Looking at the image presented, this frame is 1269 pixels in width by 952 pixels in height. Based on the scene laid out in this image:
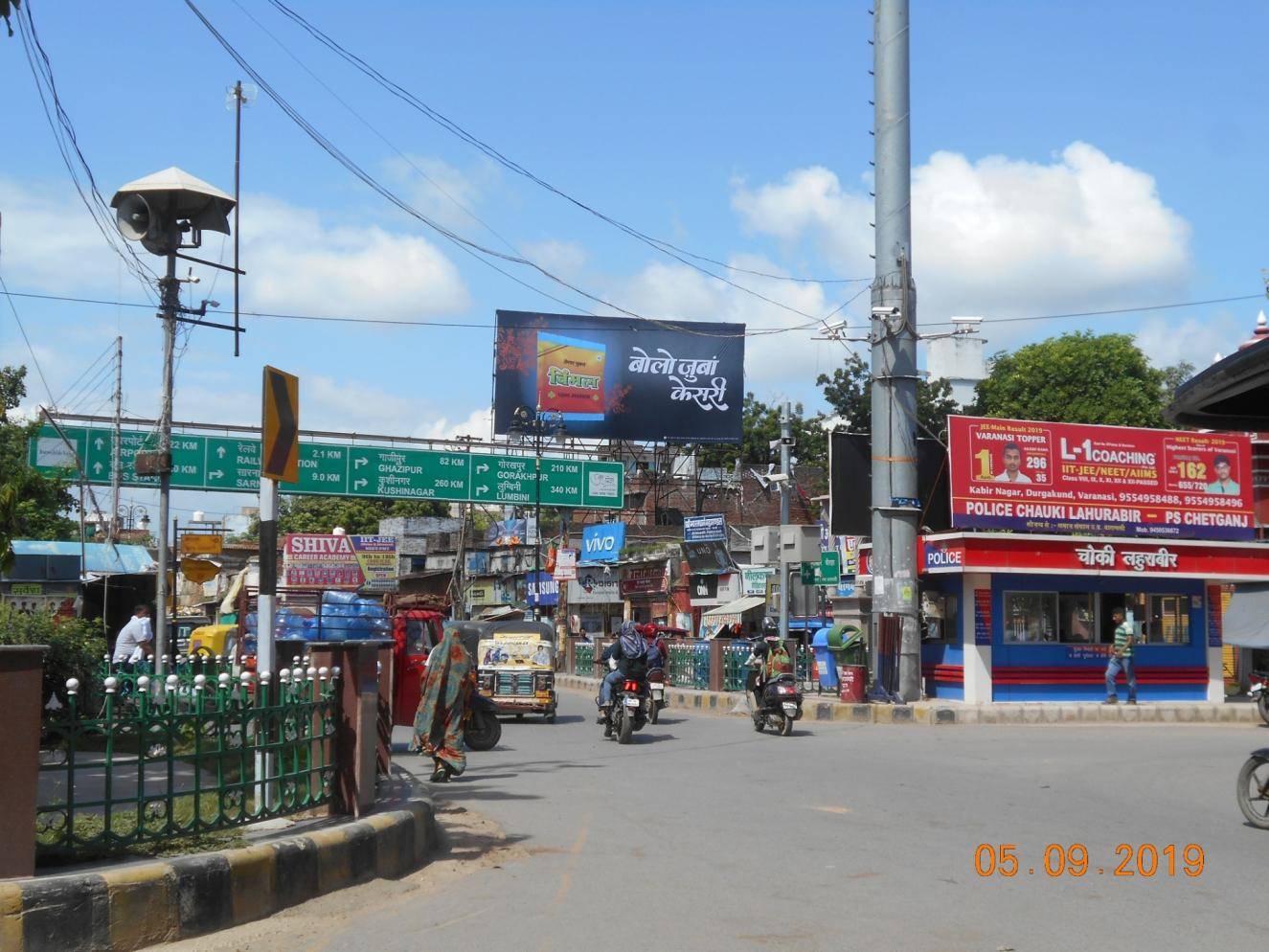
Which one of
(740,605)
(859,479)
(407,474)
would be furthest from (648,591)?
(859,479)

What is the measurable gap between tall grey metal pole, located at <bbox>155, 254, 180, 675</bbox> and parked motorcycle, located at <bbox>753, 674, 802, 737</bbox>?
8.60 m

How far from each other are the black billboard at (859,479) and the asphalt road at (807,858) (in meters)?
9.55

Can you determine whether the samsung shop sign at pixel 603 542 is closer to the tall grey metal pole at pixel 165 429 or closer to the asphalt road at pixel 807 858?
the asphalt road at pixel 807 858

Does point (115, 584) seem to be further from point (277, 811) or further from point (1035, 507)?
point (277, 811)

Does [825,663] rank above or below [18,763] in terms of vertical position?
below

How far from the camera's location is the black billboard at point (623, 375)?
4153 centimetres

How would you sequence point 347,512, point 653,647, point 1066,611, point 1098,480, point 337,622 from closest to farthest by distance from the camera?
point 337,622 → point 653,647 → point 1066,611 → point 1098,480 → point 347,512

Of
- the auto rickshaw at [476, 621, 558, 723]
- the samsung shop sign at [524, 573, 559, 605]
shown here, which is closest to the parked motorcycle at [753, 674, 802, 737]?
the auto rickshaw at [476, 621, 558, 723]

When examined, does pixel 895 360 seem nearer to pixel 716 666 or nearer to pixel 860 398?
pixel 716 666

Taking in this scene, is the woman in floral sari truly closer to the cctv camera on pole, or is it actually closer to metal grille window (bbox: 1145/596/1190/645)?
the cctv camera on pole

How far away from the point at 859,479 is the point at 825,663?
3974mm

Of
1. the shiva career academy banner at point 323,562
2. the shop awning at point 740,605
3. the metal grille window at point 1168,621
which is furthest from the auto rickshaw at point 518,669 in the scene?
the shop awning at point 740,605

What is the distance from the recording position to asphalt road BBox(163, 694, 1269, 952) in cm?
652

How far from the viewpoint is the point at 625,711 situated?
17547 mm
